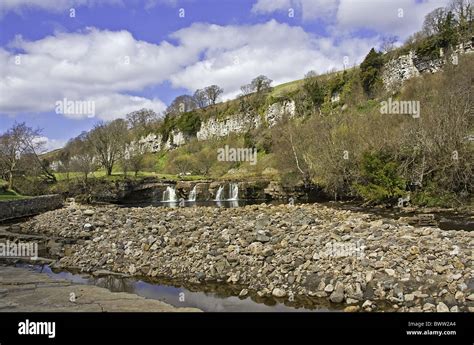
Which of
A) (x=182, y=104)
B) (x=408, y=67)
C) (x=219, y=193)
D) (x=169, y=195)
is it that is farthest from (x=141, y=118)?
(x=408, y=67)

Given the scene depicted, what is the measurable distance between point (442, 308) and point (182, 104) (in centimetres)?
10061

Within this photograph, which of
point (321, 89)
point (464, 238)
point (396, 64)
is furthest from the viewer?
point (321, 89)

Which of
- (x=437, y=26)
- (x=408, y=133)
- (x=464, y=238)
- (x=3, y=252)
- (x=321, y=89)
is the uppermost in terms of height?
(x=437, y=26)

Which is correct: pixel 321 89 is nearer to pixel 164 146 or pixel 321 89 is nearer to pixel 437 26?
pixel 437 26

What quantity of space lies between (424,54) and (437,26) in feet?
18.4

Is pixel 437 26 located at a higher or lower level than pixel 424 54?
higher

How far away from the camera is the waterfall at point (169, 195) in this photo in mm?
44922

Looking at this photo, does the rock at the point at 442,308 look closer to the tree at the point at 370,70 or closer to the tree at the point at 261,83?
the tree at the point at 370,70

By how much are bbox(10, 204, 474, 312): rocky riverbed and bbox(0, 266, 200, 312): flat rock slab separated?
9.54 ft

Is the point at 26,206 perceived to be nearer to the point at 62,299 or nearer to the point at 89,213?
the point at 89,213

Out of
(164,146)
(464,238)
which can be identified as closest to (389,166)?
(464,238)

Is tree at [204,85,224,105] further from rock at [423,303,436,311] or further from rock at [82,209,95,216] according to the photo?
rock at [423,303,436,311]

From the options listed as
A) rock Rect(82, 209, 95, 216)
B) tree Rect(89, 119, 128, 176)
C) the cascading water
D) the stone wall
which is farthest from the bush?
tree Rect(89, 119, 128, 176)
